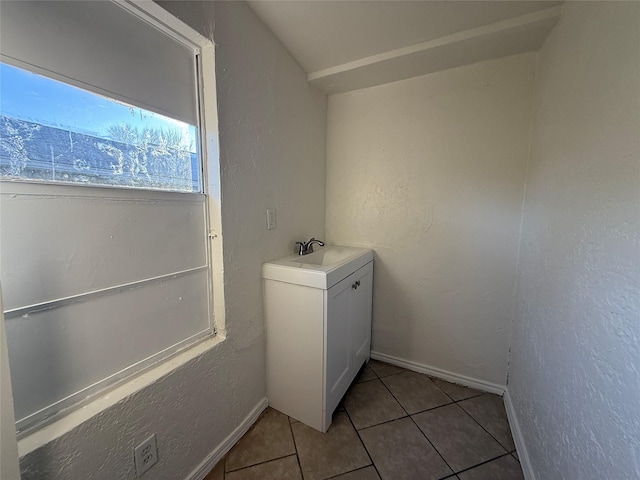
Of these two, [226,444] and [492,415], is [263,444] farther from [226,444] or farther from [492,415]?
[492,415]

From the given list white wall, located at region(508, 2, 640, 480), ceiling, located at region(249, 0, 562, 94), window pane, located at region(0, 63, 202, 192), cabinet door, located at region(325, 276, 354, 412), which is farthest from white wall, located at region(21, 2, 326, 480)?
white wall, located at region(508, 2, 640, 480)

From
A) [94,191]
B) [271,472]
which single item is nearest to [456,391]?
[271,472]

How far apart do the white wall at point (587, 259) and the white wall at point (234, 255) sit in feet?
4.36

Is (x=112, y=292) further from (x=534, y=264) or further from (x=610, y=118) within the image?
(x=534, y=264)

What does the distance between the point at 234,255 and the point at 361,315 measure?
3.29 ft

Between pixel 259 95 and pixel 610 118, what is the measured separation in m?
1.40

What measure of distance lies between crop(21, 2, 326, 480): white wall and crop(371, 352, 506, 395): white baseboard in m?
1.02

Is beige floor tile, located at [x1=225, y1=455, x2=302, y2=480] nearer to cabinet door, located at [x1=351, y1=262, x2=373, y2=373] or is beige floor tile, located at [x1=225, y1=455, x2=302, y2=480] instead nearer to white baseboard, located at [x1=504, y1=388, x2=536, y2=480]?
cabinet door, located at [x1=351, y1=262, x2=373, y2=373]

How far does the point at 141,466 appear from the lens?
88 centimetres

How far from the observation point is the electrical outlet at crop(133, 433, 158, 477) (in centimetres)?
87

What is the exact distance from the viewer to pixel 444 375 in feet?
5.85

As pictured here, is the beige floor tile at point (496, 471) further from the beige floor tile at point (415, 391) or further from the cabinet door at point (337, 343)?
the cabinet door at point (337, 343)

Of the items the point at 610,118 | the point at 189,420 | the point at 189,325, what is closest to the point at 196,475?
the point at 189,420

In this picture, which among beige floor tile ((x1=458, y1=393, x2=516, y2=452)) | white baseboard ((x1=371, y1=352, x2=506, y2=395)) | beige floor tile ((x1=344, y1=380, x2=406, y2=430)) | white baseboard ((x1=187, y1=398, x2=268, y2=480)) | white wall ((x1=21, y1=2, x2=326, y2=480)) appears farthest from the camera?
white baseboard ((x1=371, y1=352, x2=506, y2=395))
